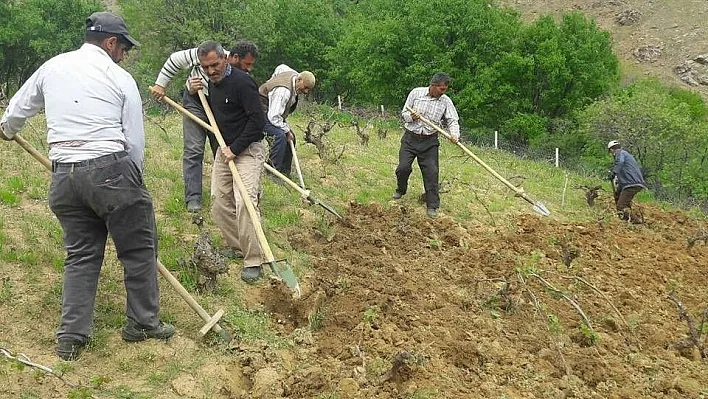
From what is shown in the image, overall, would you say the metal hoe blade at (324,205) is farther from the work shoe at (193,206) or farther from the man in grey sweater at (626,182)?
the man in grey sweater at (626,182)

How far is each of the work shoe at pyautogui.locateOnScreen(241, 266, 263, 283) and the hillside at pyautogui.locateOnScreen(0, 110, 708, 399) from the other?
0.08 metres

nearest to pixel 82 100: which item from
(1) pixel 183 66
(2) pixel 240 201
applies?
(2) pixel 240 201

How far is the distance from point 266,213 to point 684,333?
3.88 meters

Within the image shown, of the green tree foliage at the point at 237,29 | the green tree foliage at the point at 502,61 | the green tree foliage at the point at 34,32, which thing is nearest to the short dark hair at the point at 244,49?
the green tree foliage at the point at 502,61

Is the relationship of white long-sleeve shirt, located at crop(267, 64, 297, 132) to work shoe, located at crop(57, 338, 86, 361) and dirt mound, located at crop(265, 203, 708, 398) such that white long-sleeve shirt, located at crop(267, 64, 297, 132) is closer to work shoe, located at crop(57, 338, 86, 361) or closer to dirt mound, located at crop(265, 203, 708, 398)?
dirt mound, located at crop(265, 203, 708, 398)

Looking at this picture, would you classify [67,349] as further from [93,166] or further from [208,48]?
[208,48]

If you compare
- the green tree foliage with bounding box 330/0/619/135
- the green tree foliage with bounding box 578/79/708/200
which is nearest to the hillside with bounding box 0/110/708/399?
the green tree foliage with bounding box 578/79/708/200

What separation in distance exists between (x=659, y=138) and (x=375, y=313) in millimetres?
18124

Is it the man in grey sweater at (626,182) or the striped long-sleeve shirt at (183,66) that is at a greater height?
the striped long-sleeve shirt at (183,66)

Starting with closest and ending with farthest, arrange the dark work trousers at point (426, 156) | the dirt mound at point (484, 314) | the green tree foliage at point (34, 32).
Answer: the dirt mound at point (484, 314) < the dark work trousers at point (426, 156) < the green tree foliage at point (34, 32)

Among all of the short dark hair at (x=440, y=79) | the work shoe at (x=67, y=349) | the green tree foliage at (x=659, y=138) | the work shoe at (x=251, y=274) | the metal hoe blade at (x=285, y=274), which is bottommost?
the green tree foliage at (x=659, y=138)

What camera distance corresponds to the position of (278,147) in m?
6.72

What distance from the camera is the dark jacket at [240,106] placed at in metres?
4.45

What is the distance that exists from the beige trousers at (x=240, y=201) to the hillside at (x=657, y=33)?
139 feet
